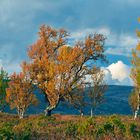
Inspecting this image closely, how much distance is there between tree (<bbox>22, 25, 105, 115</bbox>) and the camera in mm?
62688

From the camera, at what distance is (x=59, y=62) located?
64188mm

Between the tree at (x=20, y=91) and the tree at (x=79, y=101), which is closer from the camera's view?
the tree at (x=79, y=101)

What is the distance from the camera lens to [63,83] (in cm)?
6256

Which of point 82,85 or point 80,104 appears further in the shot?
point 80,104

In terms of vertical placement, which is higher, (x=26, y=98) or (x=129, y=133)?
(x=26, y=98)

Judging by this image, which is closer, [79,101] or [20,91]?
[20,91]

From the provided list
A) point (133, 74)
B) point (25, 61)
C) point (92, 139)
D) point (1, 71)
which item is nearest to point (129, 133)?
point (92, 139)

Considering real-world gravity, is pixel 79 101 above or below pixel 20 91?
below

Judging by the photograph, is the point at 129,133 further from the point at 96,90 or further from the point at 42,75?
the point at 96,90

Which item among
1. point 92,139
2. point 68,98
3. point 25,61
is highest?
point 25,61

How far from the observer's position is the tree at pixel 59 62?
2468 inches

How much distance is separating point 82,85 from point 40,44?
30.9 feet

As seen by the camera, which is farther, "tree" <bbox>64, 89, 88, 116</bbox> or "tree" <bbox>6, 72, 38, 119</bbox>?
"tree" <bbox>6, 72, 38, 119</bbox>

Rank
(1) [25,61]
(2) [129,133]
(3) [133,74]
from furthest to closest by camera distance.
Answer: (1) [25,61], (3) [133,74], (2) [129,133]
